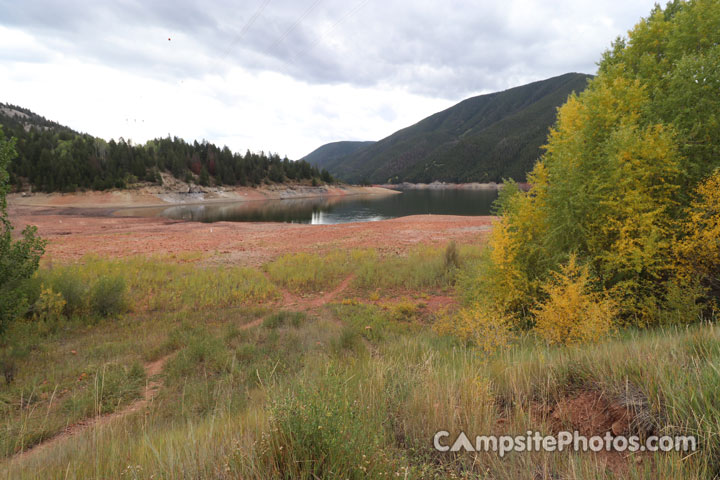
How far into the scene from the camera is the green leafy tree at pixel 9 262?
696 cm

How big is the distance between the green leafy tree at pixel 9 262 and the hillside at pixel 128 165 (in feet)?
249

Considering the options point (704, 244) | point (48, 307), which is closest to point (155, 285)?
point (48, 307)

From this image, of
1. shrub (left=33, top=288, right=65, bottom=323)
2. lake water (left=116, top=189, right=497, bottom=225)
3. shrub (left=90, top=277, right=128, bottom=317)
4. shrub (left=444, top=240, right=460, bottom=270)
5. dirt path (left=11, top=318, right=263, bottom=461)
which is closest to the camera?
dirt path (left=11, top=318, right=263, bottom=461)

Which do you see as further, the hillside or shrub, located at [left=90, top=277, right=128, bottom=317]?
the hillside

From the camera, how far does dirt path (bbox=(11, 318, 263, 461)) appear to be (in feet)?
12.9

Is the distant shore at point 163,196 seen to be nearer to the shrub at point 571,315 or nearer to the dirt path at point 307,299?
the dirt path at point 307,299

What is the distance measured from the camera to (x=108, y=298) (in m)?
10.4

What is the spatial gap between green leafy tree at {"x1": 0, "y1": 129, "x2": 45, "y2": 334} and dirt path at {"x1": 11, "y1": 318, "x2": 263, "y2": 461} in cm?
363

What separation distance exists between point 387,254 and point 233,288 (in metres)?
9.79

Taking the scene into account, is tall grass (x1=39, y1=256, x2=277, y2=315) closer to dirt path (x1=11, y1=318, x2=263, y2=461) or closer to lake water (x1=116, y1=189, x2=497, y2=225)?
dirt path (x1=11, y1=318, x2=263, y2=461)

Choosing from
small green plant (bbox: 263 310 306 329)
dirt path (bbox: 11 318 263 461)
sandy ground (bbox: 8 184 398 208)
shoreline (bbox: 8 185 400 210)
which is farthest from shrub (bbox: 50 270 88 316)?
sandy ground (bbox: 8 184 398 208)

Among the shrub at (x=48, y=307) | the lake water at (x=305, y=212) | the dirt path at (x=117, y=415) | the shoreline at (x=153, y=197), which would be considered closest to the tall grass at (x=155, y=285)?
the shrub at (x=48, y=307)

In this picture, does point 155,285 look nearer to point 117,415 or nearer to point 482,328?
point 117,415

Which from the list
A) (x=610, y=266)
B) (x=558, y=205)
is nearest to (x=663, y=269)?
(x=610, y=266)
